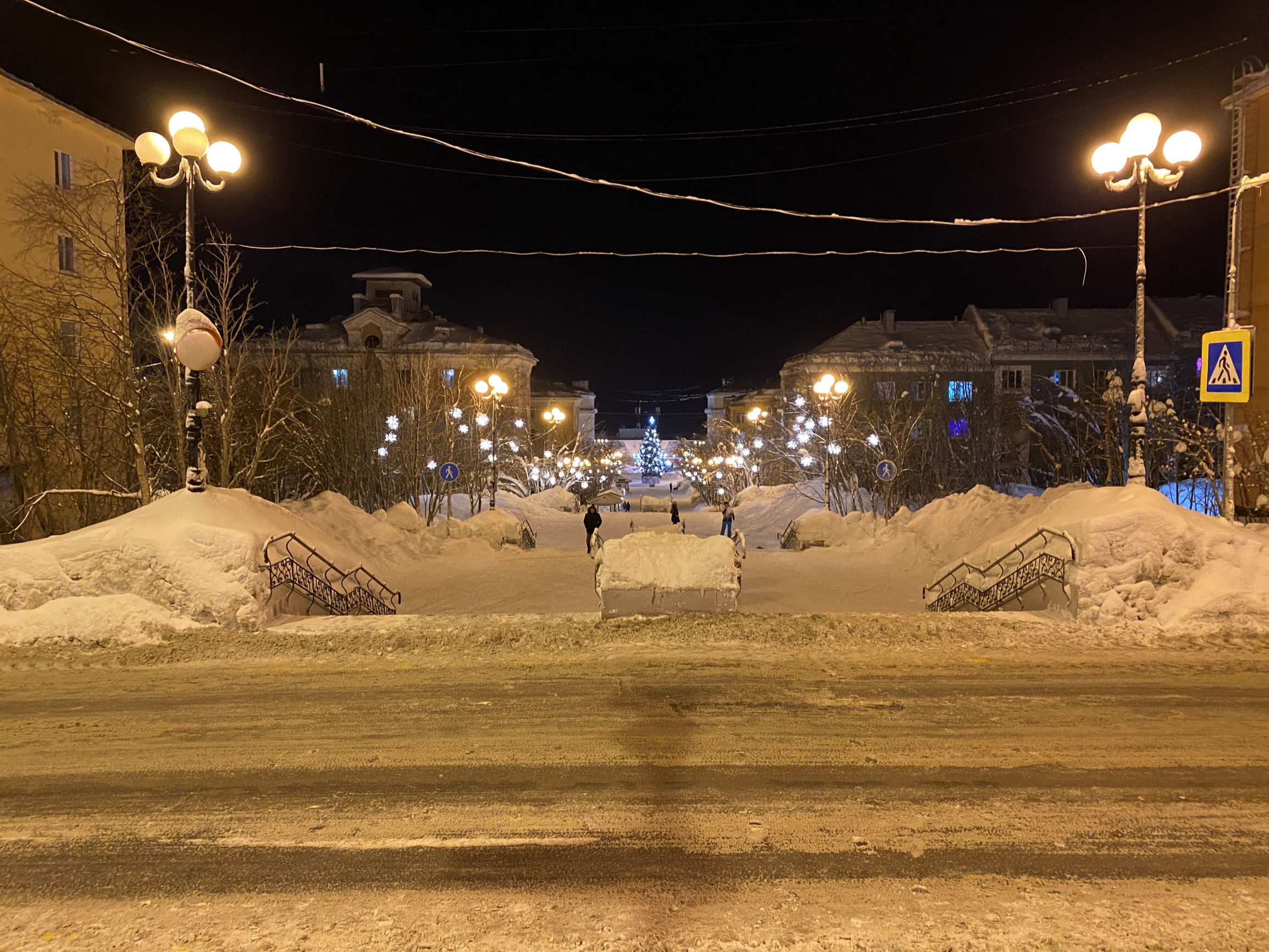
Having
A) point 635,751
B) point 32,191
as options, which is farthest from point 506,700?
point 32,191

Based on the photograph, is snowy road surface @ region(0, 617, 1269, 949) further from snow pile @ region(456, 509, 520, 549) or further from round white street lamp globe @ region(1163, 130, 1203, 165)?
snow pile @ region(456, 509, 520, 549)

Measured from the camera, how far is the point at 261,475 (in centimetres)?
2359

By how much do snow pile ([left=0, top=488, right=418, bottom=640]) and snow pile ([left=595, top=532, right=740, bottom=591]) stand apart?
4.76 m

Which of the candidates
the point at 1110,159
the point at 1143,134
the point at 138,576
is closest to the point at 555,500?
the point at 138,576

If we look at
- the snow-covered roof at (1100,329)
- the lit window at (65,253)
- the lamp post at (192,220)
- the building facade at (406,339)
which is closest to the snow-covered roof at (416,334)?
the building facade at (406,339)

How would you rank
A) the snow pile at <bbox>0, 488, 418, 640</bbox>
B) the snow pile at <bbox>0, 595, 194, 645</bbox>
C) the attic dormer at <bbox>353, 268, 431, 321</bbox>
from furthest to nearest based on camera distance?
the attic dormer at <bbox>353, 268, 431, 321</bbox>, the snow pile at <bbox>0, 488, 418, 640</bbox>, the snow pile at <bbox>0, 595, 194, 645</bbox>

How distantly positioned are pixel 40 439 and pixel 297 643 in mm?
15600

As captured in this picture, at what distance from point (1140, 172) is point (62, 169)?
31.2 meters

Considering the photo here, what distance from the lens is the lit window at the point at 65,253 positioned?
21094mm

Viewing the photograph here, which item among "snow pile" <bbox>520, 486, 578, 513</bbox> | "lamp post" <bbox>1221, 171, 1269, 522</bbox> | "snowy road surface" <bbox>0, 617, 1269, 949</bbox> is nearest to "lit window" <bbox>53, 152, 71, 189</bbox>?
"snowy road surface" <bbox>0, 617, 1269, 949</bbox>

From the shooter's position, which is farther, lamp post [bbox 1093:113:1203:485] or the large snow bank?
lamp post [bbox 1093:113:1203:485]

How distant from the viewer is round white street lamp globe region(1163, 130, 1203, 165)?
10.0 metres

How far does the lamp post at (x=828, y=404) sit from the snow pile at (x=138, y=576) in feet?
76.1

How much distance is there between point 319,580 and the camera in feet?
39.0
